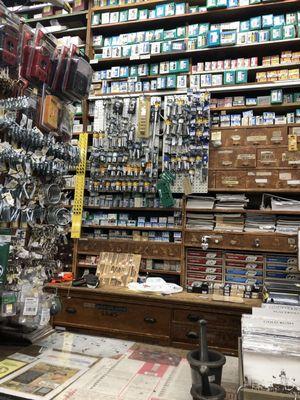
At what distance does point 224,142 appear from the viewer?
3342 millimetres

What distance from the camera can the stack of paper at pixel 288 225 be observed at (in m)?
3.10

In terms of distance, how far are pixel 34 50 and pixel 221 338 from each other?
88.9 inches

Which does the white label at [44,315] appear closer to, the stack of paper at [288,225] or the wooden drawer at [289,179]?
the stack of paper at [288,225]

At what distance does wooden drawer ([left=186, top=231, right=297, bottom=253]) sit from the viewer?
3072 mm

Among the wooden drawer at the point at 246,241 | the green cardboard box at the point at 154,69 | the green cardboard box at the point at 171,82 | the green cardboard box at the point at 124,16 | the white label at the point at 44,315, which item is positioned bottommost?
the white label at the point at 44,315

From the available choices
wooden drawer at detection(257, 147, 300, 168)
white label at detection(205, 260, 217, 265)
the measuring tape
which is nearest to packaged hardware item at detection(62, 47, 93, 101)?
the measuring tape

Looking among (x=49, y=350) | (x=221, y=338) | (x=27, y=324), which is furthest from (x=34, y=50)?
(x=221, y=338)

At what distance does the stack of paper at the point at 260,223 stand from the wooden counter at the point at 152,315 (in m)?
0.67

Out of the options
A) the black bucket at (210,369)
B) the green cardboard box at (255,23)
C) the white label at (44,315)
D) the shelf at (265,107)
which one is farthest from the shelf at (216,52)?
the black bucket at (210,369)

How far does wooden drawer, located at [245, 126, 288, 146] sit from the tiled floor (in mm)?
2193

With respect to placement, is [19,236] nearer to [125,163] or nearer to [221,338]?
[221,338]

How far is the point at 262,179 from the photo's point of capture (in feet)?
10.6

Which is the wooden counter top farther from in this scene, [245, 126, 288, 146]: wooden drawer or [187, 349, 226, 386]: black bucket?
[187, 349, 226, 386]: black bucket

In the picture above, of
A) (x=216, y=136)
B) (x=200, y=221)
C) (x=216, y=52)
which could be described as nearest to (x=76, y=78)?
(x=216, y=136)
